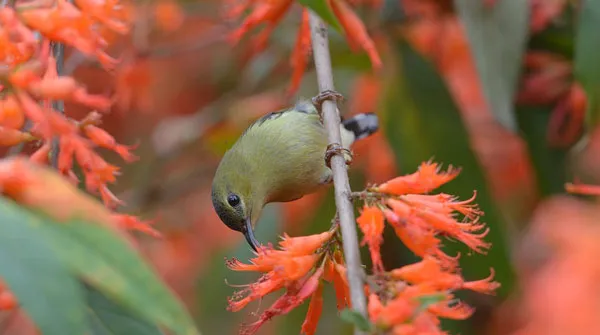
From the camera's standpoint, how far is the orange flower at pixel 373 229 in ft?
3.96

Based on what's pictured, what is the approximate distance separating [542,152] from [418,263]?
1562 millimetres

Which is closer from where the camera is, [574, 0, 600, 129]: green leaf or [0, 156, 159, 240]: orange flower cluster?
[0, 156, 159, 240]: orange flower cluster

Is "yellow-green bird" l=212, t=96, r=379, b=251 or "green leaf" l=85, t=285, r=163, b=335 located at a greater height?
"yellow-green bird" l=212, t=96, r=379, b=251

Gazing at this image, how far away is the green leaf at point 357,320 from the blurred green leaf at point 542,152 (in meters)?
1.70

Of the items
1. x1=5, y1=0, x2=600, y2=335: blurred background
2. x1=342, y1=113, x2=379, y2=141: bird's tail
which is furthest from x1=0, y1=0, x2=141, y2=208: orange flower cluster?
x1=342, y1=113, x2=379, y2=141: bird's tail

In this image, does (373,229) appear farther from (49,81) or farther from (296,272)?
(49,81)

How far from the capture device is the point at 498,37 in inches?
84.9

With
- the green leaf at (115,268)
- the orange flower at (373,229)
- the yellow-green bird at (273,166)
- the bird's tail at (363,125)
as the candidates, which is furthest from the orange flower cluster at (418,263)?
the bird's tail at (363,125)

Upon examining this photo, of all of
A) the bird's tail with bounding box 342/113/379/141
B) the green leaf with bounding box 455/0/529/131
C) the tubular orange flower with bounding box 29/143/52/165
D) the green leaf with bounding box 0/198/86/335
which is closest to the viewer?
the green leaf with bounding box 0/198/86/335

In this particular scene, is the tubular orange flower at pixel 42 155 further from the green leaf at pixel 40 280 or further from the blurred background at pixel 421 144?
the blurred background at pixel 421 144

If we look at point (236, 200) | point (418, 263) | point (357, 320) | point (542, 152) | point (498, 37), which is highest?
point (498, 37)

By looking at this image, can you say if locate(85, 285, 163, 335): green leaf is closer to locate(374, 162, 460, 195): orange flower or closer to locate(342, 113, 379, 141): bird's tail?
locate(374, 162, 460, 195): orange flower

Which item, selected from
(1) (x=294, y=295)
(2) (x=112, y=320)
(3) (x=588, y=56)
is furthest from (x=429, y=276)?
(3) (x=588, y=56)

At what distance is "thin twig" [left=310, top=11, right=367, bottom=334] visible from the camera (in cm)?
109
